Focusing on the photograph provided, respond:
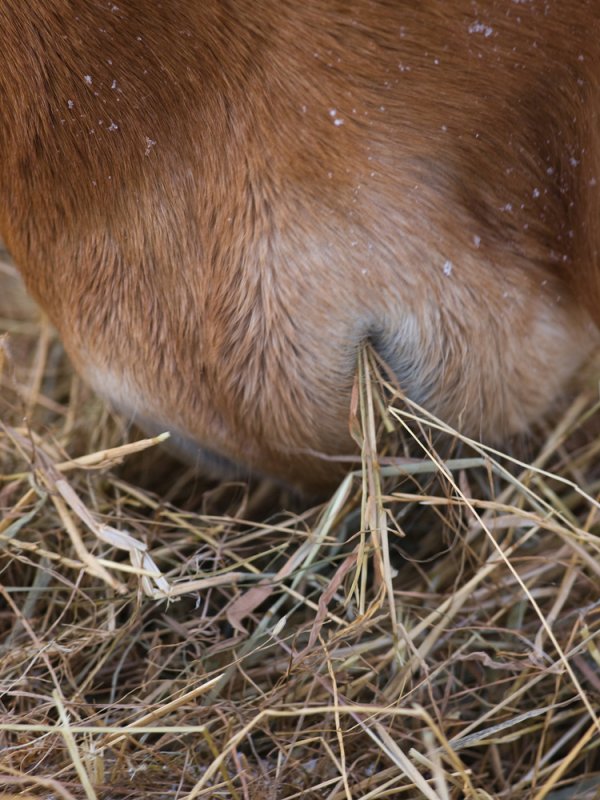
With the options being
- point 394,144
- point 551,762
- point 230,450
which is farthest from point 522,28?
point 551,762

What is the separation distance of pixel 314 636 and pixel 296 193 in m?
0.48

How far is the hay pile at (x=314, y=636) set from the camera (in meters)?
1.01

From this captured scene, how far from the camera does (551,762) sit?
1127mm

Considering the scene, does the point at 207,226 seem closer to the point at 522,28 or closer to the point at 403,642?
the point at 522,28

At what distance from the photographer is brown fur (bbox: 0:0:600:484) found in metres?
0.86

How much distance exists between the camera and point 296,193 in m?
0.90

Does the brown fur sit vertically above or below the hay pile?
above

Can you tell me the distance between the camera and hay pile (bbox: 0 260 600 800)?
1008 millimetres

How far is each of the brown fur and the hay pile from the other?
0.10 meters

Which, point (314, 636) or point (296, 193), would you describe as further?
point (314, 636)

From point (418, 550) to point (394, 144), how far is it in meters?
0.64

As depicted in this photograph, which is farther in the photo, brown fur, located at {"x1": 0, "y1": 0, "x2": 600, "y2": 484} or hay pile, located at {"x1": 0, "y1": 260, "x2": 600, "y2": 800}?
hay pile, located at {"x1": 0, "y1": 260, "x2": 600, "y2": 800}

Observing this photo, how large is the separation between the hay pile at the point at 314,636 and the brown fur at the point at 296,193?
0.10 meters

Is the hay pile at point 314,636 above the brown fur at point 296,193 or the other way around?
the other way around
